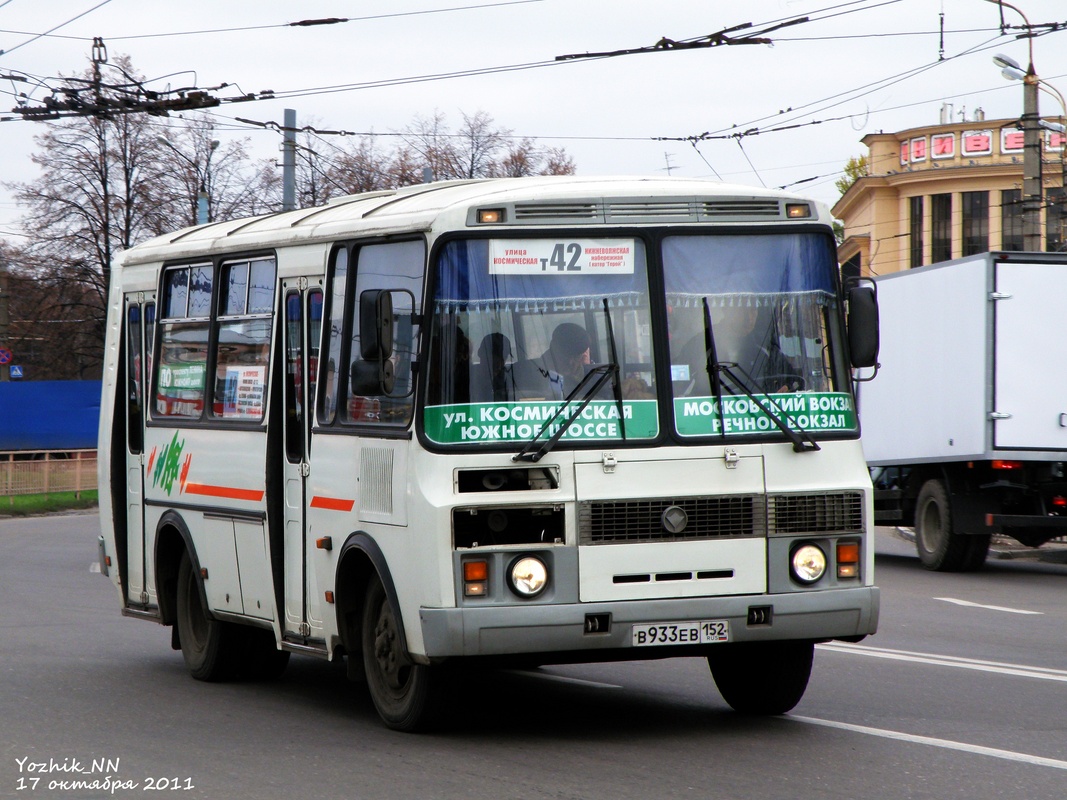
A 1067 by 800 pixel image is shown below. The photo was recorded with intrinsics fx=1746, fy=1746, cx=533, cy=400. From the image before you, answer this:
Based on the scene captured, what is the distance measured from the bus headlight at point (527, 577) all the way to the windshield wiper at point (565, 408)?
0.46 meters

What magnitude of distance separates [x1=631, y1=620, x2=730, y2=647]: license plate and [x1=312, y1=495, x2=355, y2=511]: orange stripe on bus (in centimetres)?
166

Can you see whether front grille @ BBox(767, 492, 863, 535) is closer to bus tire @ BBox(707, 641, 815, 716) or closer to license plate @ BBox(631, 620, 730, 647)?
license plate @ BBox(631, 620, 730, 647)

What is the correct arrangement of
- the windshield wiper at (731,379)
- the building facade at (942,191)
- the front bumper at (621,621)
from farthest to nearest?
the building facade at (942,191), the windshield wiper at (731,379), the front bumper at (621,621)

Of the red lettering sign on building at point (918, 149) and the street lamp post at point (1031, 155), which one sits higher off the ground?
A: the red lettering sign on building at point (918, 149)

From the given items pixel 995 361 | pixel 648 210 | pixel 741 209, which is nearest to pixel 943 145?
pixel 995 361

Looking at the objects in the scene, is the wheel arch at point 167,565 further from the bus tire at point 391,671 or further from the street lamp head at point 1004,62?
the street lamp head at point 1004,62

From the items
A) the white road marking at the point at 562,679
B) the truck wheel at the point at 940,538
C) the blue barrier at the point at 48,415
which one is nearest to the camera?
the white road marking at the point at 562,679

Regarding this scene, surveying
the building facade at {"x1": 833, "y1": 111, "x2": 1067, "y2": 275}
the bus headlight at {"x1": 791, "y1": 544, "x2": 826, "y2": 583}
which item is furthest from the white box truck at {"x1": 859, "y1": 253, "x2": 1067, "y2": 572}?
the building facade at {"x1": 833, "y1": 111, "x2": 1067, "y2": 275}

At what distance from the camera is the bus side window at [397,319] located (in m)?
8.08

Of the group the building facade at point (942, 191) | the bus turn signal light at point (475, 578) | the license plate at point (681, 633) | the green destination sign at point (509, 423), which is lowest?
the license plate at point (681, 633)

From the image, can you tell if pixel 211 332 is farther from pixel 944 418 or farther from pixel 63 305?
pixel 63 305

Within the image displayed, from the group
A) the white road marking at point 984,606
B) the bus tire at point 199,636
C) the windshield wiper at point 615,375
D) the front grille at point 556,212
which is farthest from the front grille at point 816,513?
the white road marking at point 984,606

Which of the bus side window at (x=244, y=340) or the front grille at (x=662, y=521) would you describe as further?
the bus side window at (x=244, y=340)

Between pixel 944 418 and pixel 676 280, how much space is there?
Answer: 11582mm
